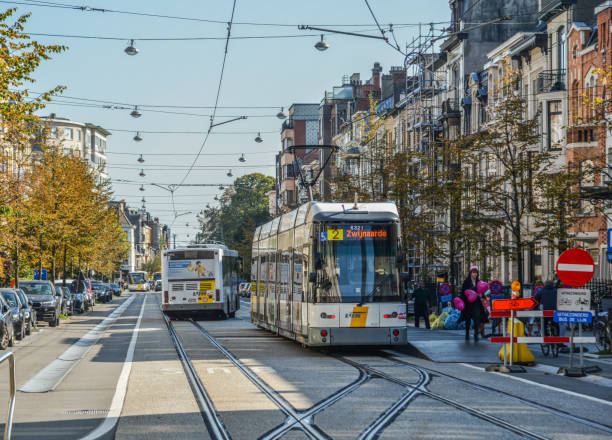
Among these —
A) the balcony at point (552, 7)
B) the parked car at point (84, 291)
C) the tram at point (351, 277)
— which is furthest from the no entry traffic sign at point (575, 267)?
the parked car at point (84, 291)

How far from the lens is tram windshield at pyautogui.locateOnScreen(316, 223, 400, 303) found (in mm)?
21719

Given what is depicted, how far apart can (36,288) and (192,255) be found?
607cm

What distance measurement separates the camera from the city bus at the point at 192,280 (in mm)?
40625

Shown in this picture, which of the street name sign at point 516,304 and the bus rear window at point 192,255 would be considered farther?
the bus rear window at point 192,255

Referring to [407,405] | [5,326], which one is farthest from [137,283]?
[407,405]

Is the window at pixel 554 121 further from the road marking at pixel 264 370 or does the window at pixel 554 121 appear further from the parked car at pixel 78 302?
the road marking at pixel 264 370

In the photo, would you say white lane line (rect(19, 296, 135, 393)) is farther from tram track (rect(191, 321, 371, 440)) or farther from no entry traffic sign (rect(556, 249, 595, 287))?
no entry traffic sign (rect(556, 249, 595, 287))

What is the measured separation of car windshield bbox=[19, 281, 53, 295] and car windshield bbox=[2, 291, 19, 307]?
860 centimetres

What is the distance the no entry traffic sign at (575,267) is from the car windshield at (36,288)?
25.5m

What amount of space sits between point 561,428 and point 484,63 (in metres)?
46.6

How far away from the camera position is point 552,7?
43719mm

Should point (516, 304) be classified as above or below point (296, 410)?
above

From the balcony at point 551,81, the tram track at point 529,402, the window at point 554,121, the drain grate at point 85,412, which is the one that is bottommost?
the drain grate at point 85,412

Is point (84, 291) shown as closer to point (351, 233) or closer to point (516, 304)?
point (351, 233)
